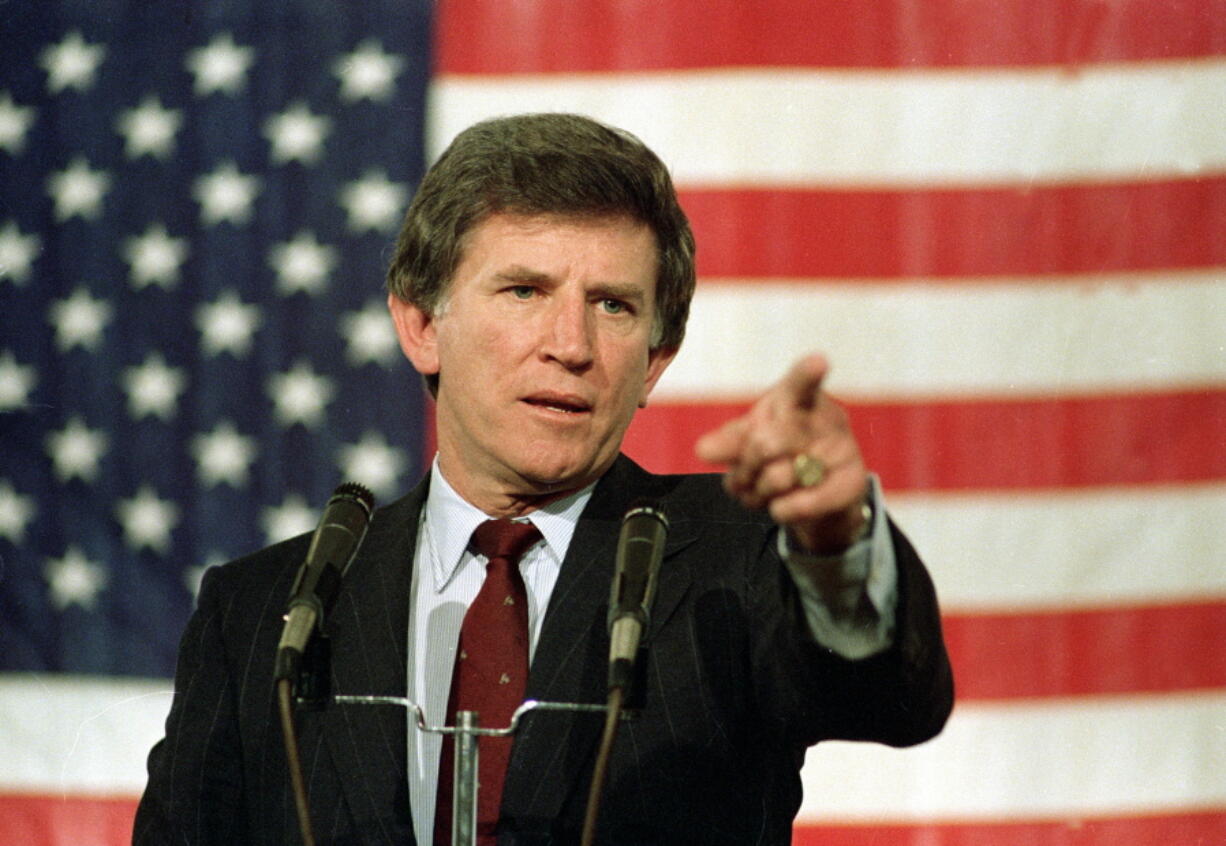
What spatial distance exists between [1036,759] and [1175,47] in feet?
4.03

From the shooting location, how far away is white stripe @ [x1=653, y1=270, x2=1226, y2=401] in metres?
2.23

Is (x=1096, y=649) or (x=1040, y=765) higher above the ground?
(x=1096, y=649)

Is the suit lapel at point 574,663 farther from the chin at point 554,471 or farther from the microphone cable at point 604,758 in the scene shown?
the microphone cable at point 604,758

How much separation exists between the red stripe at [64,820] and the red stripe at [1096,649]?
1.48 meters

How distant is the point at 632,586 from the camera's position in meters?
0.98

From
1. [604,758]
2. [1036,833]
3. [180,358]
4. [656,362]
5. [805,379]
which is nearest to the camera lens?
[805,379]

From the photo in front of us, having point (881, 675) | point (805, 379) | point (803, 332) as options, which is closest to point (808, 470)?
point (805, 379)

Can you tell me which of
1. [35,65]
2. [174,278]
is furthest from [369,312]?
[35,65]

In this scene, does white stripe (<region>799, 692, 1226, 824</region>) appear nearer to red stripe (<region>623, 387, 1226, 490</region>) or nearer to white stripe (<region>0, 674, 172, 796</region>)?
red stripe (<region>623, 387, 1226, 490</region>)

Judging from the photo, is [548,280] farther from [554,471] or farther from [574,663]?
[574,663]

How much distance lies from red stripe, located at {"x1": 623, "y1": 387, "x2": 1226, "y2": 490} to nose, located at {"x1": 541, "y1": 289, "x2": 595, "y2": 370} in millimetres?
858

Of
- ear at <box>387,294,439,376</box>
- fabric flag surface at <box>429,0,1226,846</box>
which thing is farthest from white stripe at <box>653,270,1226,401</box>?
ear at <box>387,294,439,376</box>

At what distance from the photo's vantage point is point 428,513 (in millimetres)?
1592

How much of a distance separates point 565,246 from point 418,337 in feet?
0.93
